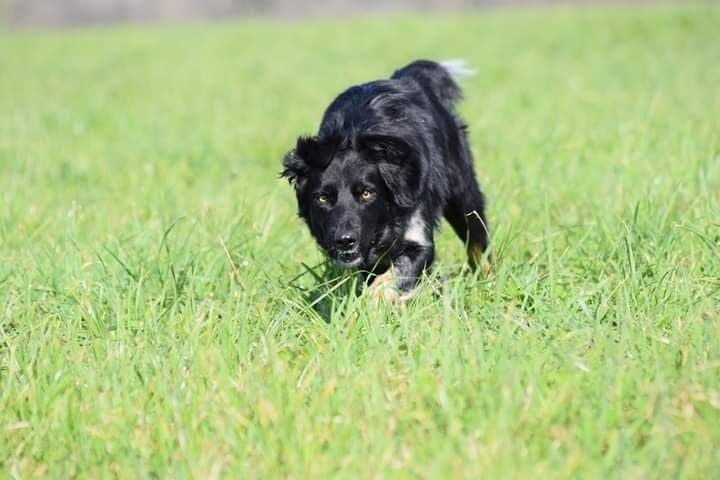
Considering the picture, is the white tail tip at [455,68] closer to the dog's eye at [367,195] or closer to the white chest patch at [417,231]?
the white chest patch at [417,231]

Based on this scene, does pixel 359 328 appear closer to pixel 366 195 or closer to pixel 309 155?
pixel 366 195

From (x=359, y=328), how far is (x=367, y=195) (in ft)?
2.41

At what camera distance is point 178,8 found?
42344mm

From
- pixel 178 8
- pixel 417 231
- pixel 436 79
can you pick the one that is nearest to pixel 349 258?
pixel 417 231

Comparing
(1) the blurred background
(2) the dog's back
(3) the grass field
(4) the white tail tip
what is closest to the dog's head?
(3) the grass field

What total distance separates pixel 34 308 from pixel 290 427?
1.63 meters

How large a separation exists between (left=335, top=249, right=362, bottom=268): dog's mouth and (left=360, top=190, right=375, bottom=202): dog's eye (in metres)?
0.24

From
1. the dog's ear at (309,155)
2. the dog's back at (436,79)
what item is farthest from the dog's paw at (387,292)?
the dog's back at (436,79)

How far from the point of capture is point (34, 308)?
3.99 m

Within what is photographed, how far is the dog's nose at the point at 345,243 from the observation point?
12.9 ft

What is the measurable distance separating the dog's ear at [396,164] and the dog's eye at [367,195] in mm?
87

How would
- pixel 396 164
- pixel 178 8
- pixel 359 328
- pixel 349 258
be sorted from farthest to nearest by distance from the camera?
pixel 178 8 < pixel 396 164 < pixel 349 258 < pixel 359 328

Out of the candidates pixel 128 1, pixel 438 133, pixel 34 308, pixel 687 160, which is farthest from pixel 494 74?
pixel 128 1

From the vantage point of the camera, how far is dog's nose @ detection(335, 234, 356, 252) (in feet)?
12.9
